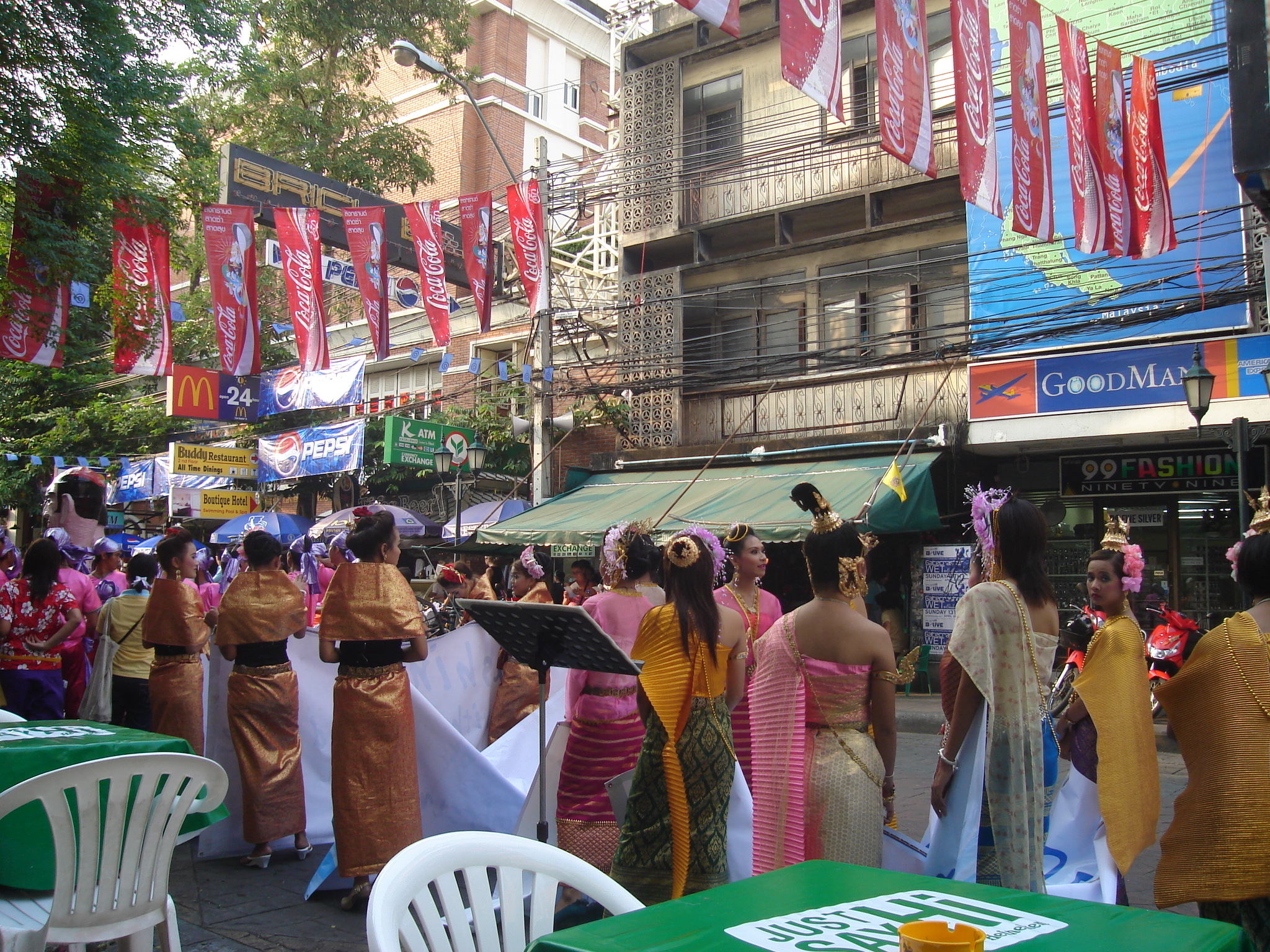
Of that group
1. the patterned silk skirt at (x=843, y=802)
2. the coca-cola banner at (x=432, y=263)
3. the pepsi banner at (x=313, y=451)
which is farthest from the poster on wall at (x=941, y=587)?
the pepsi banner at (x=313, y=451)

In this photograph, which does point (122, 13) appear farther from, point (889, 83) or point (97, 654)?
point (889, 83)

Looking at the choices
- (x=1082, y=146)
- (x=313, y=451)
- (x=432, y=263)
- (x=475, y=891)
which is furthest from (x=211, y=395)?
(x=475, y=891)

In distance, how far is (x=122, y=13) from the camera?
687 centimetres

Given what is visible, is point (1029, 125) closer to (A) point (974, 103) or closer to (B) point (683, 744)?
(A) point (974, 103)

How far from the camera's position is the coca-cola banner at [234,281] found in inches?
467

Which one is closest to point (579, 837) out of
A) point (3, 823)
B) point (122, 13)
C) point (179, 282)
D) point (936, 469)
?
point (3, 823)

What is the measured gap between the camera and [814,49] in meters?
6.69

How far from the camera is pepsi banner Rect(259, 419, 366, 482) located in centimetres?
1686

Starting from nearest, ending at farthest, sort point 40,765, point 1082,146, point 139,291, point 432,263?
point 40,765 < point 1082,146 < point 139,291 < point 432,263

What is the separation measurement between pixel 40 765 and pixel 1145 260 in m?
12.4

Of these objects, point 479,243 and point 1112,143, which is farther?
point 479,243

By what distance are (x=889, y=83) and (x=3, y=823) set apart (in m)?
6.93

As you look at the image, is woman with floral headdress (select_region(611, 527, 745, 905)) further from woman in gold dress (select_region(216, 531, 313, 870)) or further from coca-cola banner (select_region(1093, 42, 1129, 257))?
coca-cola banner (select_region(1093, 42, 1129, 257))

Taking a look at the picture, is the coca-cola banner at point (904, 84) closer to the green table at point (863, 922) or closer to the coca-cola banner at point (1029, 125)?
the coca-cola banner at point (1029, 125)
